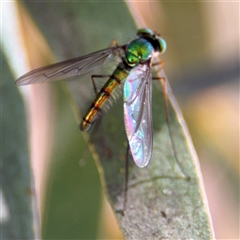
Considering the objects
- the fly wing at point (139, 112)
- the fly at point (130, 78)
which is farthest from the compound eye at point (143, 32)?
the fly wing at point (139, 112)

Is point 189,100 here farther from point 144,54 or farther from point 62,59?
point 62,59

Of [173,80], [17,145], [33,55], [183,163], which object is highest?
[33,55]

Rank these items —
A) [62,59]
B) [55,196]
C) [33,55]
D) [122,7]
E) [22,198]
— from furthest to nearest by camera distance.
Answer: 1. [33,55]
2. [55,196]
3. [62,59]
4. [122,7]
5. [22,198]

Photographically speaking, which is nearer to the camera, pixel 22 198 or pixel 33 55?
pixel 22 198

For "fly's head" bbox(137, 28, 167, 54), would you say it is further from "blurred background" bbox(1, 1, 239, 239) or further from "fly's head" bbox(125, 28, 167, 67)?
"blurred background" bbox(1, 1, 239, 239)

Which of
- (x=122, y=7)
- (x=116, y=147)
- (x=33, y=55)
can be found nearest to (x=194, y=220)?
(x=116, y=147)

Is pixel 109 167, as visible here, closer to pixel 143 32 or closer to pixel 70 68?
pixel 70 68

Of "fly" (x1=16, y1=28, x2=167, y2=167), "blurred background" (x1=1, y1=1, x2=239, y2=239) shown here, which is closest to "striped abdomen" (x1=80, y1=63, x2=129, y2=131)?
"fly" (x1=16, y1=28, x2=167, y2=167)
